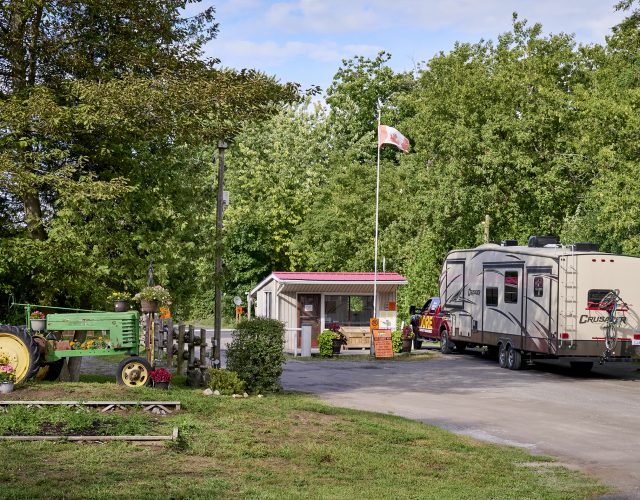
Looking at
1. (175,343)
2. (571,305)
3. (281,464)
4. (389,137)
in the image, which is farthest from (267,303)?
(281,464)

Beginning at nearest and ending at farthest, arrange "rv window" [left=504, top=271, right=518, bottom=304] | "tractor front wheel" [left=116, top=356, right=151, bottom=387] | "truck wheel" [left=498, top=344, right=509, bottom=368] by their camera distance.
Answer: "tractor front wheel" [left=116, top=356, right=151, bottom=387]
"rv window" [left=504, top=271, right=518, bottom=304]
"truck wheel" [left=498, top=344, right=509, bottom=368]

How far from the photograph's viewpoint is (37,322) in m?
19.4

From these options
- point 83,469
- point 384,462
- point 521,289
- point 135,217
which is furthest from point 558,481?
point 521,289

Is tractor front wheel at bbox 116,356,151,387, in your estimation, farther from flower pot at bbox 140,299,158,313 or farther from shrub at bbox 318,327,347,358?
shrub at bbox 318,327,347,358

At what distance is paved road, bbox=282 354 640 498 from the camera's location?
590 inches

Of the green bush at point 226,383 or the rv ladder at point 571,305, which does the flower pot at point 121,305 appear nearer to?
the green bush at point 226,383

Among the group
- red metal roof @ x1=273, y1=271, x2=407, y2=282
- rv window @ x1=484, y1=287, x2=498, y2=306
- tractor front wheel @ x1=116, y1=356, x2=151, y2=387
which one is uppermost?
red metal roof @ x1=273, y1=271, x2=407, y2=282

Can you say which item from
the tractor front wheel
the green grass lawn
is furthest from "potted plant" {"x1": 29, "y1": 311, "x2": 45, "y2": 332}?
the green grass lawn

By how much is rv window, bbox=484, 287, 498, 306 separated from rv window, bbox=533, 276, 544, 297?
2.74 meters

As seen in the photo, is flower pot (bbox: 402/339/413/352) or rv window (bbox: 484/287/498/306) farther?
flower pot (bbox: 402/339/413/352)

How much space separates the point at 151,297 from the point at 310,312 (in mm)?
18415

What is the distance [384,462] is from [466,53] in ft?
141

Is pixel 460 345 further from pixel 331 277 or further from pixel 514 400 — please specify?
pixel 514 400

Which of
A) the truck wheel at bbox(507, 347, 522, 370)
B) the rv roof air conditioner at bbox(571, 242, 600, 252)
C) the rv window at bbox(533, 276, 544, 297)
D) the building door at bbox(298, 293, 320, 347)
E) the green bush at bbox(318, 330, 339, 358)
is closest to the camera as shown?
the rv roof air conditioner at bbox(571, 242, 600, 252)
